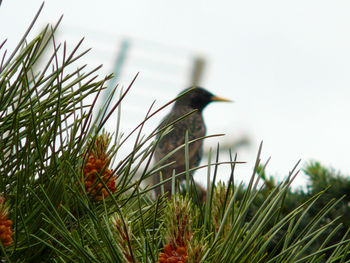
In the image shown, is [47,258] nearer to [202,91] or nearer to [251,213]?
[251,213]

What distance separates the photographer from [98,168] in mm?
667

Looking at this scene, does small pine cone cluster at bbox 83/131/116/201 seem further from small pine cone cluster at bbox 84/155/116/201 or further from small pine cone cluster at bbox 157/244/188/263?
small pine cone cluster at bbox 157/244/188/263

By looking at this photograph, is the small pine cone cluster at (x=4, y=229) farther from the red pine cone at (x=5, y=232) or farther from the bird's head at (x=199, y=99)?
the bird's head at (x=199, y=99)

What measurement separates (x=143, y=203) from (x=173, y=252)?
35 cm

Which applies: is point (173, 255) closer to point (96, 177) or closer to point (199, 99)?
point (96, 177)

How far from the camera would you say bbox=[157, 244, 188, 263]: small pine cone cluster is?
0.53 meters

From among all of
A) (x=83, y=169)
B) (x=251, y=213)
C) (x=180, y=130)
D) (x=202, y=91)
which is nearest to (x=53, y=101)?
(x=83, y=169)

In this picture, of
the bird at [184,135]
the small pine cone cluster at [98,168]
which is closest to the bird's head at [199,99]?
the bird at [184,135]

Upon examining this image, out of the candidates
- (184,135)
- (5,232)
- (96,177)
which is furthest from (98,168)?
(184,135)

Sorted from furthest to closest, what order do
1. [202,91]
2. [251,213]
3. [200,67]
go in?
1. [200,67]
2. [202,91]
3. [251,213]

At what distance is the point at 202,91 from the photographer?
16.0ft

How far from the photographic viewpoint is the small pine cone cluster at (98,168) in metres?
0.66

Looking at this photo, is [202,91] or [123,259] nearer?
[123,259]

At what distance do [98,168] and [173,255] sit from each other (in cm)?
18
